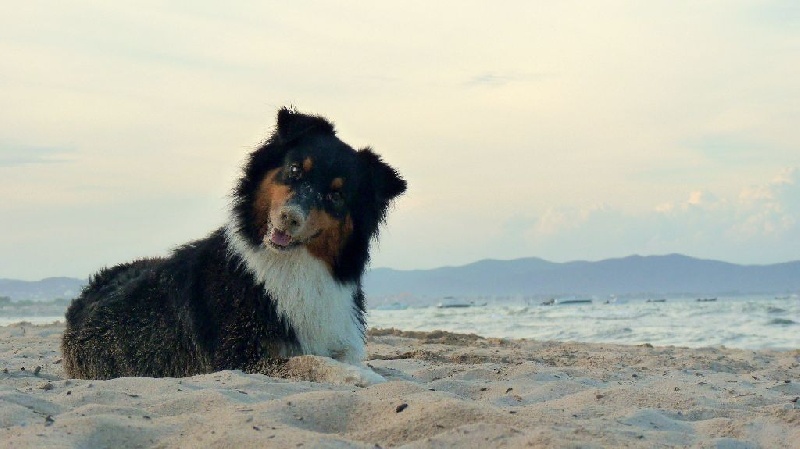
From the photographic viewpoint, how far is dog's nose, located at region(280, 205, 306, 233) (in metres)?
5.23

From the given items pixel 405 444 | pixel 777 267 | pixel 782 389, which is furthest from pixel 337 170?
pixel 777 267

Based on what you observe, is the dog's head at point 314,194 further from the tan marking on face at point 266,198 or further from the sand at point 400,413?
the sand at point 400,413

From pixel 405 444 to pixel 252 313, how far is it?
2.75 m

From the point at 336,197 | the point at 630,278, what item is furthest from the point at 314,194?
the point at 630,278

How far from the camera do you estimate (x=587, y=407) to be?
4.31 meters

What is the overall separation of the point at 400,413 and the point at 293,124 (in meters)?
2.83

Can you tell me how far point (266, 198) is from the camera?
5.66 meters

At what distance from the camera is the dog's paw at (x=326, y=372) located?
5.09 metres

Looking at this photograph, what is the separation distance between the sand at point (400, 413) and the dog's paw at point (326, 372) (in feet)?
0.70

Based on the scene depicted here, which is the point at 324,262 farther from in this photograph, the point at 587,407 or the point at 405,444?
the point at 405,444

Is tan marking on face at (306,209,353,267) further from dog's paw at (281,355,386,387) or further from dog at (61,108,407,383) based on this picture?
dog's paw at (281,355,386,387)

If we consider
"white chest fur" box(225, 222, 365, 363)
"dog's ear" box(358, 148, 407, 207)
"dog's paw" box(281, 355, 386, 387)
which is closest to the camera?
"dog's paw" box(281, 355, 386, 387)

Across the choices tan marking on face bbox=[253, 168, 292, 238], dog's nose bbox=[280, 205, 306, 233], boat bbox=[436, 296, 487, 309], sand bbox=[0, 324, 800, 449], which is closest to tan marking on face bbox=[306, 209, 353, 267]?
dog's nose bbox=[280, 205, 306, 233]

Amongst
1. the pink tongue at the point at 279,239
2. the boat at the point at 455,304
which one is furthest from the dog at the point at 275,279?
the boat at the point at 455,304
